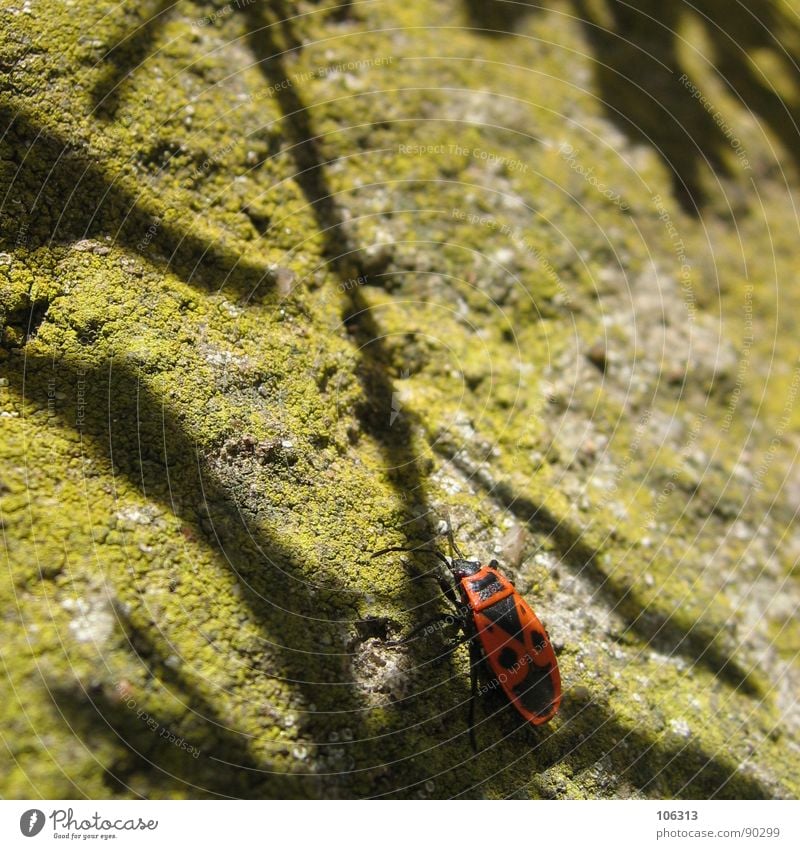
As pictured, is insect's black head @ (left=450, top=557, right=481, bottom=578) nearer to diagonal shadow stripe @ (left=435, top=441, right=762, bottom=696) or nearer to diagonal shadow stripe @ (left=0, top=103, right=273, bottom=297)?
diagonal shadow stripe @ (left=435, top=441, right=762, bottom=696)

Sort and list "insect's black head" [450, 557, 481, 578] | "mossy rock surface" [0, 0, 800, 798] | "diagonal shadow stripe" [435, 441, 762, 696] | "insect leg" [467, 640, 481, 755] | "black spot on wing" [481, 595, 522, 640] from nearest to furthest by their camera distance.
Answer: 1. "mossy rock surface" [0, 0, 800, 798]
2. "insect leg" [467, 640, 481, 755]
3. "black spot on wing" [481, 595, 522, 640]
4. "insect's black head" [450, 557, 481, 578]
5. "diagonal shadow stripe" [435, 441, 762, 696]

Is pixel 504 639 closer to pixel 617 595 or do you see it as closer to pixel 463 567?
pixel 463 567

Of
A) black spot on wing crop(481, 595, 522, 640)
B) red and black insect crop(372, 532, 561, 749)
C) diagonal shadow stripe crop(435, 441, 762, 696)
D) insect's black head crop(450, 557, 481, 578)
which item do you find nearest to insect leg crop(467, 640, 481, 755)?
red and black insect crop(372, 532, 561, 749)

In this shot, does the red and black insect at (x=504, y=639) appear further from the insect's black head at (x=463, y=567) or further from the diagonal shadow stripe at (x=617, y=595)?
the diagonal shadow stripe at (x=617, y=595)

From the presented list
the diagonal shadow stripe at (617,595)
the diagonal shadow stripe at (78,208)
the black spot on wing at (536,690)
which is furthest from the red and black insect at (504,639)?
the diagonal shadow stripe at (78,208)
